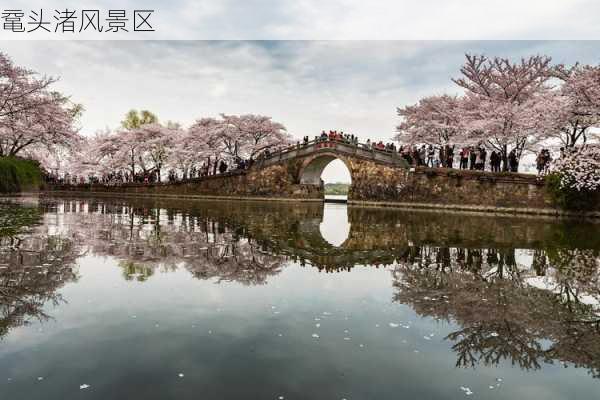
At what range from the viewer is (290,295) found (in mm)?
7031

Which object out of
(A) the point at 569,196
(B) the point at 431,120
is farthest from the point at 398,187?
(A) the point at 569,196

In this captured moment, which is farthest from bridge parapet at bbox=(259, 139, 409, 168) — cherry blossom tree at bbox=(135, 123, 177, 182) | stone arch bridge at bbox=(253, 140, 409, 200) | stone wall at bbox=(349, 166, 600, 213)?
cherry blossom tree at bbox=(135, 123, 177, 182)

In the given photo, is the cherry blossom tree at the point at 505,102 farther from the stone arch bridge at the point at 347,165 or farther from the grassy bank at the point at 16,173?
the grassy bank at the point at 16,173

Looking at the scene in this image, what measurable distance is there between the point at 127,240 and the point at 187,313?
6861 millimetres

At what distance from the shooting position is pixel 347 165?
38.4 m

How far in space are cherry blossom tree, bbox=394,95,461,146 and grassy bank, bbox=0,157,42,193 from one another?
2942cm

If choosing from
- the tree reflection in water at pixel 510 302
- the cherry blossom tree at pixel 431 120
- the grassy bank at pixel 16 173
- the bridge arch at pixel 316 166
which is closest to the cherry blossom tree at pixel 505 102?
the cherry blossom tree at pixel 431 120

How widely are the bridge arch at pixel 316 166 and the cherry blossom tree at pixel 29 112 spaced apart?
20946 mm

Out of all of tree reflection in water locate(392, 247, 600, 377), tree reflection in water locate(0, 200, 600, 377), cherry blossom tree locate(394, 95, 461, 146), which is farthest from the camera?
cherry blossom tree locate(394, 95, 461, 146)

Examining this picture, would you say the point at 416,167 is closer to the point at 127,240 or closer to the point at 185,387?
the point at 127,240

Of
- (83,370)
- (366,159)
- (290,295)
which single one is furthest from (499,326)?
(366,159)

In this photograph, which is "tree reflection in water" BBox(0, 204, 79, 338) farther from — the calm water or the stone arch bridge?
the stone arch bridge

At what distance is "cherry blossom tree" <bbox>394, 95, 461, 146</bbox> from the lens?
1487 inches

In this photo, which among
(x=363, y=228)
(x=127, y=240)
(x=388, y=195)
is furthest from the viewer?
(x=388, y=195)
